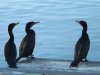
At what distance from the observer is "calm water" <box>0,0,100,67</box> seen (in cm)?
1627

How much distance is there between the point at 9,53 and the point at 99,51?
487 cm

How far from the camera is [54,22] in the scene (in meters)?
19.2

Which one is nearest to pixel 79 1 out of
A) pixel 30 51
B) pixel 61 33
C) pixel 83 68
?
pixel 61 33

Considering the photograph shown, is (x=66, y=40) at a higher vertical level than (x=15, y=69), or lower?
lower

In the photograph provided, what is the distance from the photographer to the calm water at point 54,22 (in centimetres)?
1627

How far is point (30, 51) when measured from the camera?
40.5 feet

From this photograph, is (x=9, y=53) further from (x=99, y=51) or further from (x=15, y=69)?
(x=99, y=51)

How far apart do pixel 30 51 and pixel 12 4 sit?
1036cm

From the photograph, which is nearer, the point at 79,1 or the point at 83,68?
the point at 83,68

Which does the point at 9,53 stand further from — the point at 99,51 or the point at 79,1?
the point at 79,1

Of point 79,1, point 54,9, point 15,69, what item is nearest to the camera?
point 15,69

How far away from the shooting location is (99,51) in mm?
16000

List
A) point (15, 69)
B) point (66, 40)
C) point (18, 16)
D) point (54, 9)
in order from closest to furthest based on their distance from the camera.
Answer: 1. point (15, 69)
2. point (66, 40)
3. point (18, 16)
4. point (54, 9)

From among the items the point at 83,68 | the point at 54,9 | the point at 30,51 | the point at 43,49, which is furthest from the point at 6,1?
the point at 83,68
